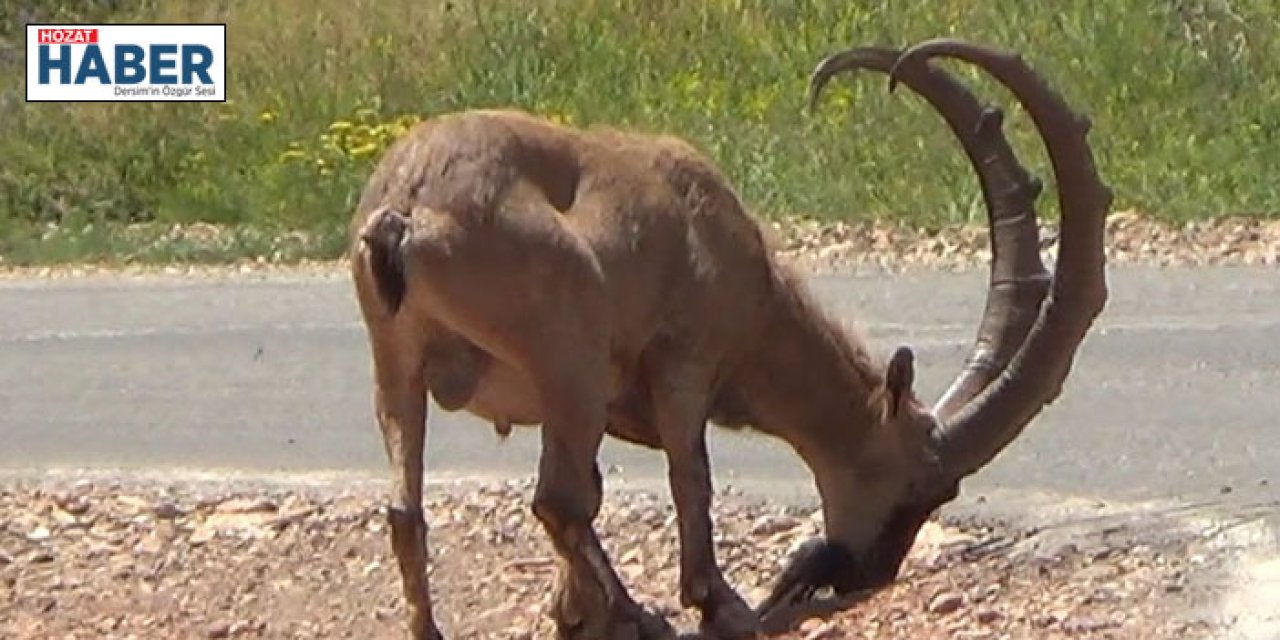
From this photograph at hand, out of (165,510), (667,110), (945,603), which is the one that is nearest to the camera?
(945,603)

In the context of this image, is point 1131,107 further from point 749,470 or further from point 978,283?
point 749,470

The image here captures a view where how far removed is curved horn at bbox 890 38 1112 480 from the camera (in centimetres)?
816

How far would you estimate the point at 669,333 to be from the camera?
802 centimetres

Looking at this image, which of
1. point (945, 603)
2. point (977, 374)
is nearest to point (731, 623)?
point (945, 603)

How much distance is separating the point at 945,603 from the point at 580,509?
1.30 metres

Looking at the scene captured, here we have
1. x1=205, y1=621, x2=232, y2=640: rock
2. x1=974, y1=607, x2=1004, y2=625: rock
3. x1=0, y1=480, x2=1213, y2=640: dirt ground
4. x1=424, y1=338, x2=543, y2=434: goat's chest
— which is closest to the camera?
x1=424, y1=338, x2=543, y2=434: goat's chest

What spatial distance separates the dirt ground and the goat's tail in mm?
1675

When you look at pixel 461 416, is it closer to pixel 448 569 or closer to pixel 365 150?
pixel 448 569

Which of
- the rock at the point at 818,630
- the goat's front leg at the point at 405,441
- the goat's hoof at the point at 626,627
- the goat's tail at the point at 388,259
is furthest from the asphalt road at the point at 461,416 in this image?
the goat's tail at the point at 388,259

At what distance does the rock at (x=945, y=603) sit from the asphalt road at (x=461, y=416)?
985 mm

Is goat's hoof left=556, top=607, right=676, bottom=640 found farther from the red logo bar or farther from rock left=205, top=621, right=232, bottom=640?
the red logo bar

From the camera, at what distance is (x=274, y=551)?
9.75m

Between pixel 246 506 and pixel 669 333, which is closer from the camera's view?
pixel 669 333

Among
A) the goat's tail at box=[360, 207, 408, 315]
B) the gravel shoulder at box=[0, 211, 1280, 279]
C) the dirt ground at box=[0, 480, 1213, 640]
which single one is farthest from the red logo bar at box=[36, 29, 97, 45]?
the goat's tail at box=[360, 207, 408, 315]
